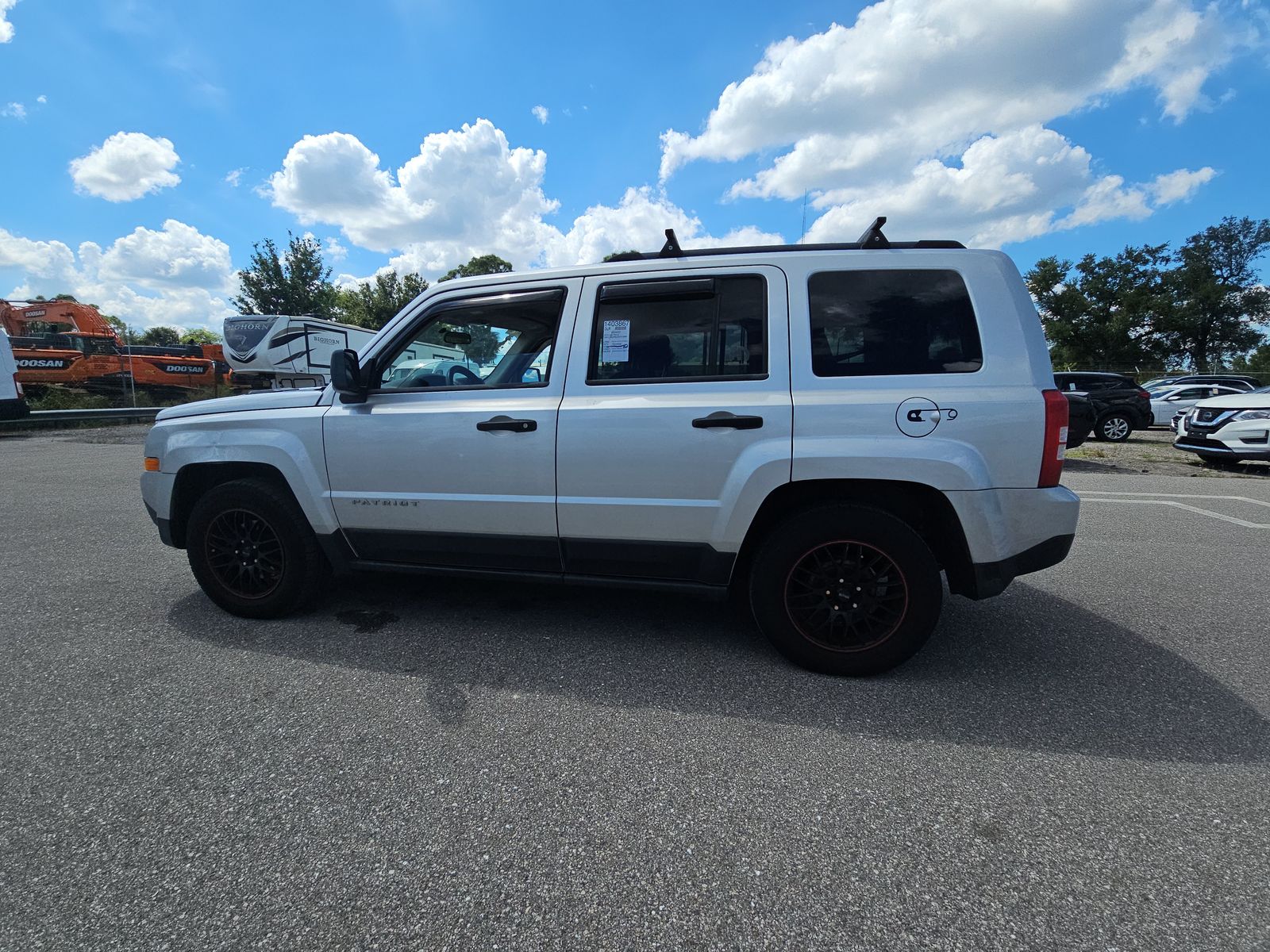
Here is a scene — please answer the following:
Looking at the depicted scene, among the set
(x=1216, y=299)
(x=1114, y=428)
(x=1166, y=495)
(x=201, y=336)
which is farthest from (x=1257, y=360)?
(x=201, y=336)

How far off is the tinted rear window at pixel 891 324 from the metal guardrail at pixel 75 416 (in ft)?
65.0

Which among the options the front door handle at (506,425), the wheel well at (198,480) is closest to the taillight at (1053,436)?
the front door handle at (506,425)

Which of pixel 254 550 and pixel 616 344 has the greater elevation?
pixel 616 344

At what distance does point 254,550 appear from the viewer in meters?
3.42

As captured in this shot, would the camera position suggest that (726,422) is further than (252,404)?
No

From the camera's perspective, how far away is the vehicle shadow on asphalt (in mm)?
2398

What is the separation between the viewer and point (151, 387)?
24062 mm

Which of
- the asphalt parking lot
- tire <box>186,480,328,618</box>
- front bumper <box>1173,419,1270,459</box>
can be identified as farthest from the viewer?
front bumper <box>1173,419,1270,459</box>

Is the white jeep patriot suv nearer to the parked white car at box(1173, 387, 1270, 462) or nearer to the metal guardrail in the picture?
the parked white car at box(1173, 387, 1270, 462)

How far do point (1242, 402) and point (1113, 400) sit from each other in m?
4.88

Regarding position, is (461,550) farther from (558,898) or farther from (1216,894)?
(1216,894)

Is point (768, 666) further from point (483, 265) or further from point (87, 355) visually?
point (483, 265)

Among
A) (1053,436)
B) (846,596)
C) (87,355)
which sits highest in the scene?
(87,355)

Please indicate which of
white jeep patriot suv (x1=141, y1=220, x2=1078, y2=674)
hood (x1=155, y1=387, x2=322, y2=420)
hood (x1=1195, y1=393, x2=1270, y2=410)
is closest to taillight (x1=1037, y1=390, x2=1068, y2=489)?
white jeep patriot suv (x1=141, y1=220, x2=1078, y2=674)
